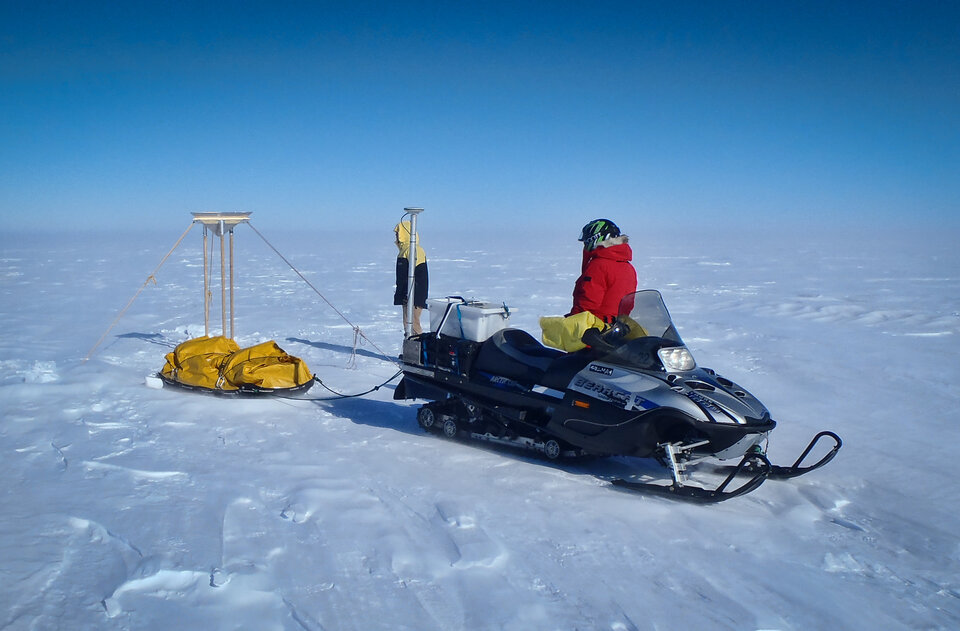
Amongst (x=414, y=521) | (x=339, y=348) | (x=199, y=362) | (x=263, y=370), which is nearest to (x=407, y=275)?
(x=339, y=348)

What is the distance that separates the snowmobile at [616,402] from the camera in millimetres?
3805

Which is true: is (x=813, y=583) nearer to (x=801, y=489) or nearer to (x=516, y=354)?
(x=801, y=489)

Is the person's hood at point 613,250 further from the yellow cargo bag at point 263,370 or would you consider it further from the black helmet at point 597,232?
the yellow cargo bag at point 263,370

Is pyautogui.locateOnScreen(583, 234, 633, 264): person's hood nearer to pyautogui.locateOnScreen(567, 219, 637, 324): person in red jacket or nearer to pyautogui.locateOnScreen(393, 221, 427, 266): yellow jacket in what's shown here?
pyautogui.locateOnScreen(567, 219, 637, 324): person in red jacket

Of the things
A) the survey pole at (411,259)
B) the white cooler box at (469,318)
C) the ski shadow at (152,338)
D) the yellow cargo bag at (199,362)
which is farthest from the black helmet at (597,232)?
the ski shadow at (152,338)

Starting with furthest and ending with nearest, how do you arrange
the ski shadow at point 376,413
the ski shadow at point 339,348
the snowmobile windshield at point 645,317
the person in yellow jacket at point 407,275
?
the person in yellow jacket at point 407,275 < the ski shadow at point 339,348 < the ski shadow at point 376,413 < the snowmobile windshield at point 645,317

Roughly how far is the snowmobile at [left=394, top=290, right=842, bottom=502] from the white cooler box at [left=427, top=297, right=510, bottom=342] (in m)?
0.04

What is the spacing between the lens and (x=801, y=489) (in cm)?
410

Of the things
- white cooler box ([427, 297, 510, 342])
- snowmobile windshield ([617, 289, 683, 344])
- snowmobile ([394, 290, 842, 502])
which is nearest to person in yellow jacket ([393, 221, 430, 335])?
white cooler box ([427, 297, 510, 342])

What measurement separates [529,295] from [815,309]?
19.3 ft

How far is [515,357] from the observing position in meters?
4.68

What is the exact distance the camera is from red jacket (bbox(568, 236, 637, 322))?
4.55 meters

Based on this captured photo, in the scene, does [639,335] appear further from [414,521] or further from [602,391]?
[414,521]

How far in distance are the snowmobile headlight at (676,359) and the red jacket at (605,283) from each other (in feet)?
1.85
